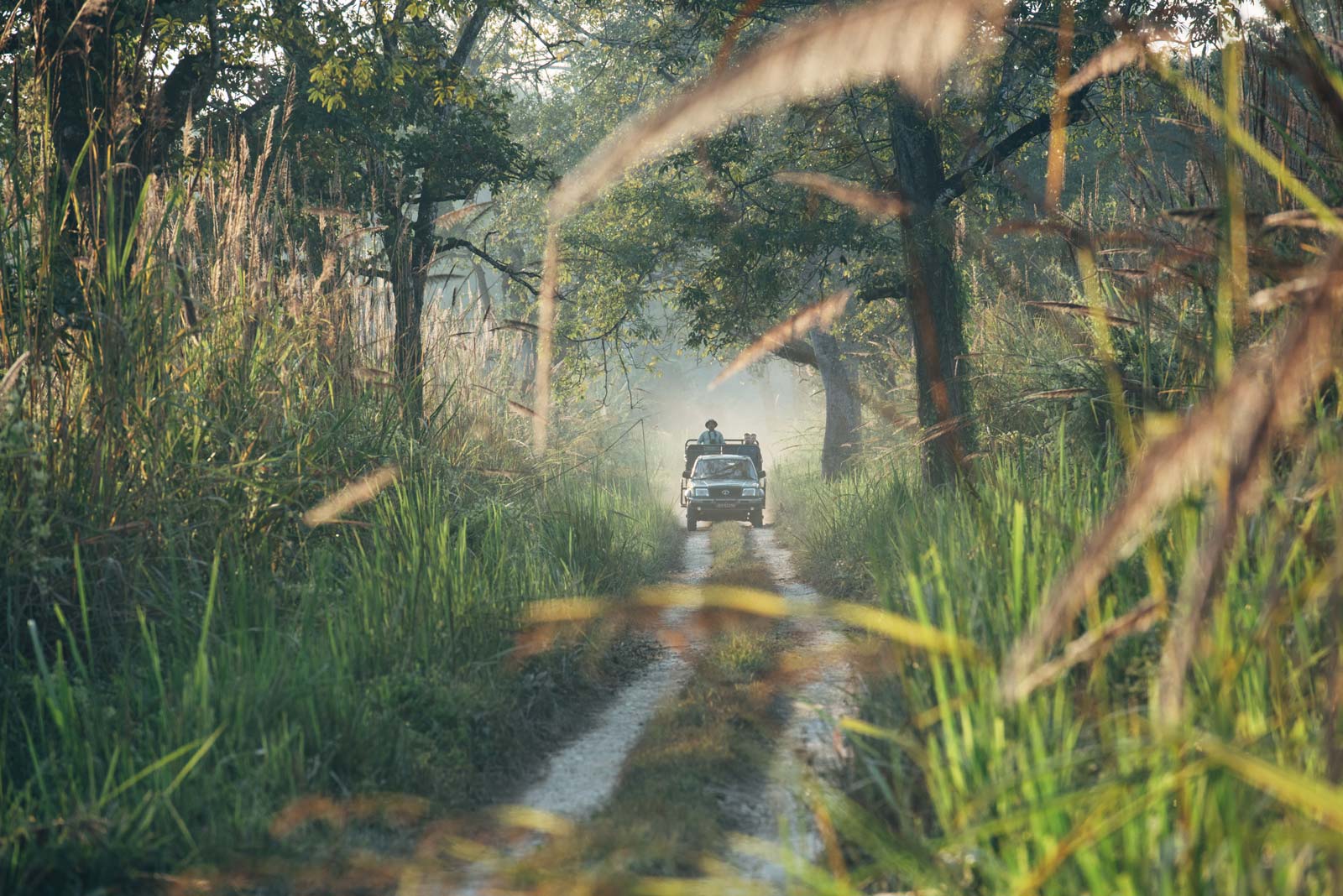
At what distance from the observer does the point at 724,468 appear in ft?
68.3

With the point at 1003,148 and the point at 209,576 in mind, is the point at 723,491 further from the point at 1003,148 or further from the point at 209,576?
the point at 209,576

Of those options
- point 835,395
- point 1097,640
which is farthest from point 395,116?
point 835,395

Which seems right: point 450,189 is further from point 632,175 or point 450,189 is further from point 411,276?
point 632,175

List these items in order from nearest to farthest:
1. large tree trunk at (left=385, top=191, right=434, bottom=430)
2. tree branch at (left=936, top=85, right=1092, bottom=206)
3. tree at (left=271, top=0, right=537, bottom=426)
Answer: large tree trunk at (left=385, top=191, right=434, bottom=430) → tree at (left=271, top=0, right=537, bottom=426) → tree branch at (left=936, top=85, right=1092, bottom=206)

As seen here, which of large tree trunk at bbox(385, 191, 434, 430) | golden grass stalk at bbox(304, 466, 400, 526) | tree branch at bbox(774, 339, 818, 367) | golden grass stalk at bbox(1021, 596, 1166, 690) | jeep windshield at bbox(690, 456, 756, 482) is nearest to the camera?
golden grass stalk at bbox(1021, 596, 1166, 690)

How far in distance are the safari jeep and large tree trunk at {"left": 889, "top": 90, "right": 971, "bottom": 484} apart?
8408mm

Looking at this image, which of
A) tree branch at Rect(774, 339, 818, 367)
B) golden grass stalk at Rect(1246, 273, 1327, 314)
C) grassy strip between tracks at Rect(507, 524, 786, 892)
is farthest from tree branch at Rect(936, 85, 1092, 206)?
tree branch at Rect(774, 339, 818, 367)

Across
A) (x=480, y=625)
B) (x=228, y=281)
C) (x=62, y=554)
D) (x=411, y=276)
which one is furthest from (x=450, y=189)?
(x=62, y=554)

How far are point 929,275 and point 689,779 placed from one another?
771cm

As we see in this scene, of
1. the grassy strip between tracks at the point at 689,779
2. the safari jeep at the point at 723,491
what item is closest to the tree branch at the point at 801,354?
the safari jeep at the point at 723,491

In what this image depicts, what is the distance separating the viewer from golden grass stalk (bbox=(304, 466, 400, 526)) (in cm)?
626

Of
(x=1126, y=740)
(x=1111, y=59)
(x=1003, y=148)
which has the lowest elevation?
(x=1126, y=740)

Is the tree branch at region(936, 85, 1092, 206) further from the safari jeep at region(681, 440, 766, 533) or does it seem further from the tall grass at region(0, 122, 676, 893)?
the safari jeep at region(681, 440, 766, 533)

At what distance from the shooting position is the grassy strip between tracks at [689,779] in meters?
3.88
